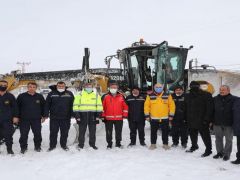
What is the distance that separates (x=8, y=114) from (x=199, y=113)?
13.6ft

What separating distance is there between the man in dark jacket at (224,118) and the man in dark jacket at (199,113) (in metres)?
0.23

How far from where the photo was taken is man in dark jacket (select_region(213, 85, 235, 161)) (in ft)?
20.9

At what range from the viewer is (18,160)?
665 centimetres

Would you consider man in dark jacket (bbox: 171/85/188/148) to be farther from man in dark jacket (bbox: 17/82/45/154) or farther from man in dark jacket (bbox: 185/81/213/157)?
man in dark jacket (bbox: 17/82/45/154)

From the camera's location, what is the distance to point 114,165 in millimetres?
6082

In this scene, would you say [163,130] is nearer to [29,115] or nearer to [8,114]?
[29,115]

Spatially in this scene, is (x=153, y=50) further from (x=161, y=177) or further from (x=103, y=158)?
(x=161, y=177)

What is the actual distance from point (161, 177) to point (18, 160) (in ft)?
9.89

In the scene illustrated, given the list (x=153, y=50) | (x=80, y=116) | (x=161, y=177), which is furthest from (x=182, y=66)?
(x=161, y=177)

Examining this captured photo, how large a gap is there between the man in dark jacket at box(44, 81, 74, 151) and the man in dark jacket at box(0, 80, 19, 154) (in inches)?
27.5

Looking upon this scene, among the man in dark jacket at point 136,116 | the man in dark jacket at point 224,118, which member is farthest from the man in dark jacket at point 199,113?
the man in dark jacket at point 136,116

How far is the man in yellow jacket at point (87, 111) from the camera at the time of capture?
303 inches

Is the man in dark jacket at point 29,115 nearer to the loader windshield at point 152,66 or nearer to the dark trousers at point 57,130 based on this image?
the dark trousers at point 57,130

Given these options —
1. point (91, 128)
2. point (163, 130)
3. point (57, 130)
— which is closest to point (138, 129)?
point (163, 130)
